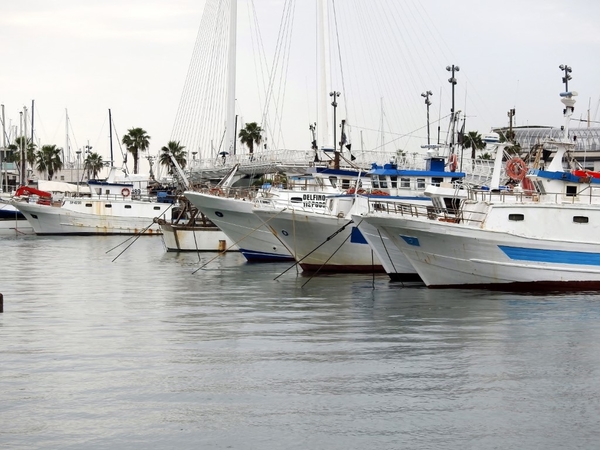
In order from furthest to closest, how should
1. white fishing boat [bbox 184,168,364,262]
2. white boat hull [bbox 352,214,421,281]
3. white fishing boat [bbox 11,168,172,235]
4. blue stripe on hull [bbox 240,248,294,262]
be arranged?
1. white fishing boat [bbox 11,168,172,235]
2. blue stripe on hull [bbox 240,248,294,262]
3. white fishing boat [bbox 184,168,364,262]
4. white boat hull [bbox 352,214,421,281]

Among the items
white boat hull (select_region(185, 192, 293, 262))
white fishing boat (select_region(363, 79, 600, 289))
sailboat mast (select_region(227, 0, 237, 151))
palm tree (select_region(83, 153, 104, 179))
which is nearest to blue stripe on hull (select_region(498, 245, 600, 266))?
white fishing boat (select_region(363, 79, 600, 289))

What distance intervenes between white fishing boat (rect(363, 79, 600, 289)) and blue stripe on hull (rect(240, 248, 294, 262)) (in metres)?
17.8

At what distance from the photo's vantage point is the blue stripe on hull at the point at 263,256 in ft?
175

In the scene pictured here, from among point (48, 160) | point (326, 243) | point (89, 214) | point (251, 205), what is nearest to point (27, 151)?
point (48, 160)

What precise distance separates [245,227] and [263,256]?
1.82 meters

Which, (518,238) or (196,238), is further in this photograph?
(196,238)

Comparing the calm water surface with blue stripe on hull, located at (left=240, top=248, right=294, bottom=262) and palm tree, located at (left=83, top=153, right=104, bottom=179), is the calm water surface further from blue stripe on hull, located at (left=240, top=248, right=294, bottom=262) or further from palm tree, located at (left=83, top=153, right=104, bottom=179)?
palm tree, located at (left=83, top=153, right=104, bottom=179)

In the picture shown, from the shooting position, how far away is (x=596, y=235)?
34375 mm

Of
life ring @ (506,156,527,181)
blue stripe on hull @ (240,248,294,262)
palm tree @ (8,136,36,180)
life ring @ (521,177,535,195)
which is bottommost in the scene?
blue stripe on hull @ (240,248,294,262)

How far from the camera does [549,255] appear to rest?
34375 mm

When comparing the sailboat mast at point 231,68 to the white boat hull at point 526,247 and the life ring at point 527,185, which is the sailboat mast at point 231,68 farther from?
the white boat hull at point 526,247

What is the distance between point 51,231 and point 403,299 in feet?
215

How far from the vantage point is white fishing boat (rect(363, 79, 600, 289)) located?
34.2m

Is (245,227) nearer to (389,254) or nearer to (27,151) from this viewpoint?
(389,254)
